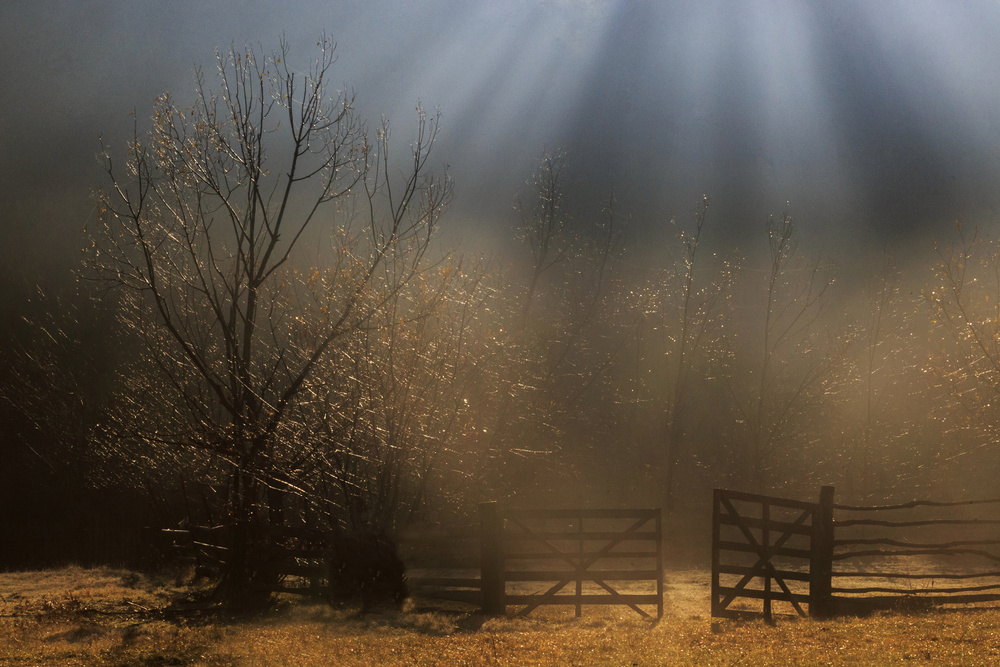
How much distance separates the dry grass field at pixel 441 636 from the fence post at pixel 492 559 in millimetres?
304

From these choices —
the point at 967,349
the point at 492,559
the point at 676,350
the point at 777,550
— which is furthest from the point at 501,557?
the point at 967,349

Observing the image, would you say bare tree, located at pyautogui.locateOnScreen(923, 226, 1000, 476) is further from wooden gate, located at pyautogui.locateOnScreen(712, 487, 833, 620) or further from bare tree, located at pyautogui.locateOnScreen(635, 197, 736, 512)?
bare tree, located at pyautogui.locateOnScreen(635, 197, 736, 512)

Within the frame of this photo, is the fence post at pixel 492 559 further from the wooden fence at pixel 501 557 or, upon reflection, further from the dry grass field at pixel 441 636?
the dry grass field at pixel 441 636

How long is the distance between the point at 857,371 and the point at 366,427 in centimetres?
2398

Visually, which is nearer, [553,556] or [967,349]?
[553,556]

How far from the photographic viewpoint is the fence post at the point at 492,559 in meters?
11.5

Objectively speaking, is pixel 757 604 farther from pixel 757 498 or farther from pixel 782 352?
pixel 782 352

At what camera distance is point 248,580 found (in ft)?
41.8

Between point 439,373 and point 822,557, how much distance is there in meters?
6.58

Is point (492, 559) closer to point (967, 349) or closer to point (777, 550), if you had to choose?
point (777, 550)

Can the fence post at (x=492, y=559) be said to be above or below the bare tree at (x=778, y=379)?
below

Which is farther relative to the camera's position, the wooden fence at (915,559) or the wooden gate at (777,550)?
the wooden fence at (915,559)

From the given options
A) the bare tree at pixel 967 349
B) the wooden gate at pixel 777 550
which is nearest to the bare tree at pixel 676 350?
the bare tree at pixel 967 349

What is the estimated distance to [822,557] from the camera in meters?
10.9
